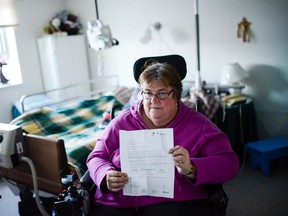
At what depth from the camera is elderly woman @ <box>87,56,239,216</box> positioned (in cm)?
128

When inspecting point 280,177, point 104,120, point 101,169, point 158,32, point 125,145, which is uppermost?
point 158,32

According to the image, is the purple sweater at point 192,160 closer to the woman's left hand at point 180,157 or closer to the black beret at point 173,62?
the woman's left hand at point 180,157

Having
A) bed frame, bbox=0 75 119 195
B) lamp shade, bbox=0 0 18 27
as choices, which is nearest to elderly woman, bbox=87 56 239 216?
bed frame, bbox=0 75 119 195

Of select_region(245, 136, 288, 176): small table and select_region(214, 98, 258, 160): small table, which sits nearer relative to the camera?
select_region(245, 136, 288, 176): small table

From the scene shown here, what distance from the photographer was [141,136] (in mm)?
1247

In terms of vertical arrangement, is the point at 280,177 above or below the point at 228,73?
below

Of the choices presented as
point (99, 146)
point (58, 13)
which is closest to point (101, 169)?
point (99, 146)

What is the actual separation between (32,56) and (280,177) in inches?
123

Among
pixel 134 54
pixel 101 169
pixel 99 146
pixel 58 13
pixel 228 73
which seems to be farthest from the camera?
pixel 58 13

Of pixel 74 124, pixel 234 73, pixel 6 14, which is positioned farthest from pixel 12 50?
pixel 234 73

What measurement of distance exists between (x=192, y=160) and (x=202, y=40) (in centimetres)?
Result: 216

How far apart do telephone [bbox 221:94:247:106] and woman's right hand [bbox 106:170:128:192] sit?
173 centimetres

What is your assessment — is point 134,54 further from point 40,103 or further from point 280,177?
point 280,177

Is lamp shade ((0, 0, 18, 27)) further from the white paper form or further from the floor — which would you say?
the white paper form
